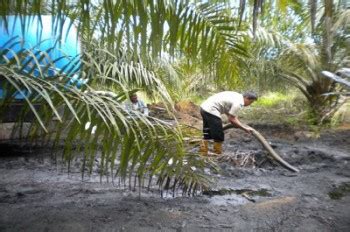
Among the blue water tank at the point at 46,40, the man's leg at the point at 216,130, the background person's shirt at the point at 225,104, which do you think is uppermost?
the blue water tank at the point at 46,40

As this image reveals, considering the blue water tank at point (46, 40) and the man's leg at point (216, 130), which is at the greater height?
the blue water tank at point (46, 40)

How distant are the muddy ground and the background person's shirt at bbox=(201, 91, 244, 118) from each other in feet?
2.85

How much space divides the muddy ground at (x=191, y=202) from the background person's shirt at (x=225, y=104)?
0.87 m

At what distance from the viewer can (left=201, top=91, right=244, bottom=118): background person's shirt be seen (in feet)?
19.1

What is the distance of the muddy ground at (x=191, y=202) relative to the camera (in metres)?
2.93

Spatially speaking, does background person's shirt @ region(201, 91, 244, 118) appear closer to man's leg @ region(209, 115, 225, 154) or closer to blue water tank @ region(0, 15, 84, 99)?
man's leg @ region(209, 115, 225, 154)

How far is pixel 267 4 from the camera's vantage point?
2350 millimetres

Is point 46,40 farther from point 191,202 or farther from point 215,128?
point 215,128

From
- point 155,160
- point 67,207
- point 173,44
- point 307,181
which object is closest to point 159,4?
point 173,44

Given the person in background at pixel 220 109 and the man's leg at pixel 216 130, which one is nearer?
the person in background at pixel 220 109

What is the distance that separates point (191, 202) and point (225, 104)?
280 centimetres

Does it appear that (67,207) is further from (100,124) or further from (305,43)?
(305,43)

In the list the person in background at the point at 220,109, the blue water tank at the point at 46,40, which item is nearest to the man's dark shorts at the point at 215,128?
the person in background at the point at 220,109

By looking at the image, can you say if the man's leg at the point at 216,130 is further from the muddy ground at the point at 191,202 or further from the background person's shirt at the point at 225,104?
the muddy ground at the point at 191,202
